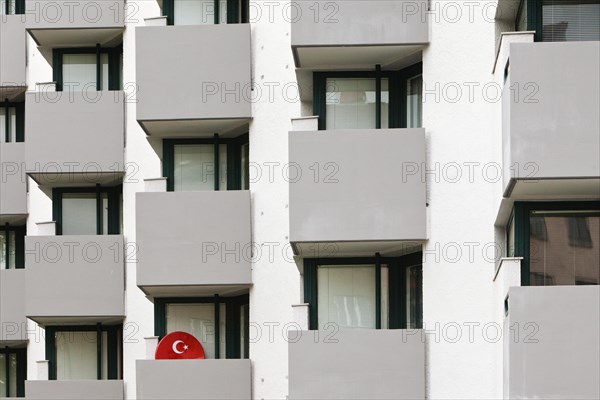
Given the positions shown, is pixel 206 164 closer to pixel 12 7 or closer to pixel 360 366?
pixel 360 366

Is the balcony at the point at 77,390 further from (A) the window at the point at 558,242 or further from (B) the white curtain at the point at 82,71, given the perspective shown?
(A) the window at the point at 558,242

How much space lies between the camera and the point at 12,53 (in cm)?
5241

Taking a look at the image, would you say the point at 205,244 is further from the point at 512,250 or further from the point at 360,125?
the point at 512,250

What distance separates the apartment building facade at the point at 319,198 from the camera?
3198 centimetres

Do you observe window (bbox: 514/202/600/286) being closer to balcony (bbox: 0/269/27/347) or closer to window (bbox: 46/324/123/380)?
window (bbox: 46/324/123/380)

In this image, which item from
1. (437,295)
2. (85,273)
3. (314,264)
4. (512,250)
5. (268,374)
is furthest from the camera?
(85,273)

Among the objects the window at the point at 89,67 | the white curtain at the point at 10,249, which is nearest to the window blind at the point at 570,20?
the window at the point at 89,67

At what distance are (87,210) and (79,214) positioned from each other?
23cm

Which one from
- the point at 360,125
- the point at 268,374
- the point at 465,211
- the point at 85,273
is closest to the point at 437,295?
the point at 465,211

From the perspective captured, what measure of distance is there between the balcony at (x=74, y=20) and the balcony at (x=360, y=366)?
1380 cm

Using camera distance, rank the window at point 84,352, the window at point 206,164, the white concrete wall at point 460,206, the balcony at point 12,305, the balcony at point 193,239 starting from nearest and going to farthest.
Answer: the white concrete wall at point 460,206, the balcony at point 193,239, the window at point 206,164, the window at point 84,352, the balcony at point 12,305

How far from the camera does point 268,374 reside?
41562mm

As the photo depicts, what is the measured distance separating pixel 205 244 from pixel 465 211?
801 centimetres

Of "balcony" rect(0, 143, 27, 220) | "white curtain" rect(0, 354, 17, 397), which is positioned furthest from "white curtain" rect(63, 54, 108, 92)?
"white curtain" rect(0, 354, 17, 397)
